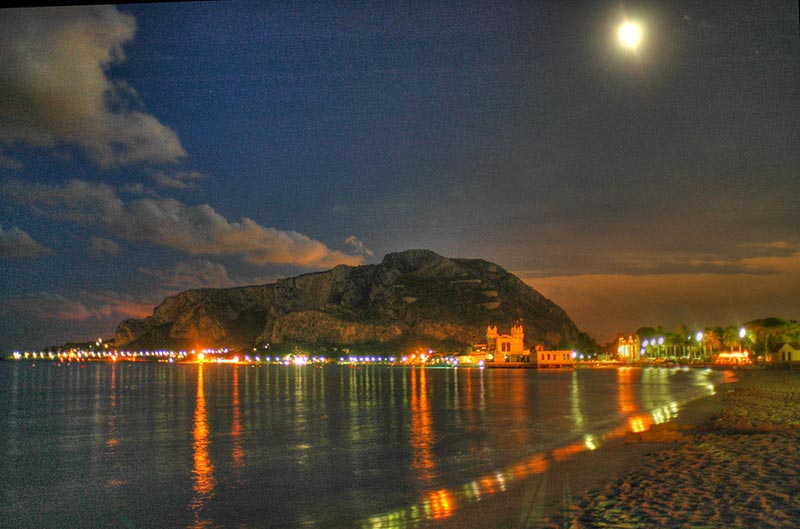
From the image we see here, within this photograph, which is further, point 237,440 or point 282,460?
point 237,440

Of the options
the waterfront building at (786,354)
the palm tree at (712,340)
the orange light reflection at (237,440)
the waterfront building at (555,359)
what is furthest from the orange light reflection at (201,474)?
the waterfront building at (555,359)

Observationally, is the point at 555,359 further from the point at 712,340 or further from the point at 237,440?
the point at 237,440

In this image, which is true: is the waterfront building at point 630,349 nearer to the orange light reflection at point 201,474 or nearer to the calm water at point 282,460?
the calm water at point 282,460

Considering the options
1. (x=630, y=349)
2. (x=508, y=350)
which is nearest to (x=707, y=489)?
(x=508, y=350)

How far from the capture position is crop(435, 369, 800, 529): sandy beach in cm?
969

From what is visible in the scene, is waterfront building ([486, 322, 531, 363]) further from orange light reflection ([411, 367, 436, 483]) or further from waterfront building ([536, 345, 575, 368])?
orange light reflection ([411, 367, 436, 483])

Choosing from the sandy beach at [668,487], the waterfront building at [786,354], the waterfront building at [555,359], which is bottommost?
the waterfront building at [555,359]

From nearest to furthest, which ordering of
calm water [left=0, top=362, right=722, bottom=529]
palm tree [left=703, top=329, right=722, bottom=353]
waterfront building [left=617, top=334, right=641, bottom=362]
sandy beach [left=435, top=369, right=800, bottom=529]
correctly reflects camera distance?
sandy beach [left=435, top=369, right=800, bottom=529] < calm water [left=0, top=362, right=722, bottom=529] < palm tree [left=703, top=329, right=722, bottom=353] < waterfront building [left=617, top=334, right=641, bottom=362]

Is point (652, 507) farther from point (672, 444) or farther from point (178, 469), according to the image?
point (178, 469)

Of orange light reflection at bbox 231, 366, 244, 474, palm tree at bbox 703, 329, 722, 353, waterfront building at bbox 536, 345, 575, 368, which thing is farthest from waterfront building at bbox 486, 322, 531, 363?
orange light reflection at bbox 231, 366, 244, 474

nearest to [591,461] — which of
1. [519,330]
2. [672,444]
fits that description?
[672,444]

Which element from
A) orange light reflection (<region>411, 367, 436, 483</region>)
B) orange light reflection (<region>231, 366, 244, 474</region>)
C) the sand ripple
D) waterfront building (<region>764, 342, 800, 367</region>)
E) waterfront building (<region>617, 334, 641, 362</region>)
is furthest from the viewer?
waterfront building (<region>617, 334, 641, 362</region>)

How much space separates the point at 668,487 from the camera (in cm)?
1175

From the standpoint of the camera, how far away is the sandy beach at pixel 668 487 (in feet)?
31.8
